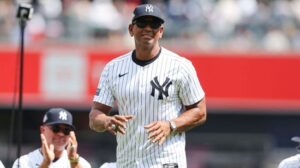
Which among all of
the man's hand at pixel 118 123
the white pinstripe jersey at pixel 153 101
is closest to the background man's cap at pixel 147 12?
the white pinstripe jersey at pixel 153 101


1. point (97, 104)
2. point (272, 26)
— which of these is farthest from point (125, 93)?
point (272, 26)

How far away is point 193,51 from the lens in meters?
18.6

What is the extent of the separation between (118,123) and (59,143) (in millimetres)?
1574

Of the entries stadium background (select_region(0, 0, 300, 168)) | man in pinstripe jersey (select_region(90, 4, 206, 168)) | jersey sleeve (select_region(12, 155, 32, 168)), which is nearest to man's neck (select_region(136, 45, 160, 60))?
man in pinstripe jersey (select_region(90, 4, 206, 168))

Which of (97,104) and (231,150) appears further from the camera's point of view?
(231,150)

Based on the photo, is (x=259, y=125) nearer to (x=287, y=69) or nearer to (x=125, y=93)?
(x=287, y=69)

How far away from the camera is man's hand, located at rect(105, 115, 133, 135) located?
7801 millimetres

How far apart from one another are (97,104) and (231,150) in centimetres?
1159

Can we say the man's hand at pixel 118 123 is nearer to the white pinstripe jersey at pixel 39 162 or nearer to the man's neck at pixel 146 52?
the man's neck at pixel 146 52

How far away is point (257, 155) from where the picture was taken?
19547mm

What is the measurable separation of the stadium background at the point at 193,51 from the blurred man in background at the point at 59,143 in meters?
8.77

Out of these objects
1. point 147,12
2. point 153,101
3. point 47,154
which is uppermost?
point 147,12

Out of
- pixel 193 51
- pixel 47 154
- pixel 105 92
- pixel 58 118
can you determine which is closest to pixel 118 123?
pixel 105 92

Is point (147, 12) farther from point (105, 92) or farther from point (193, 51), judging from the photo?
point (193, 51)
